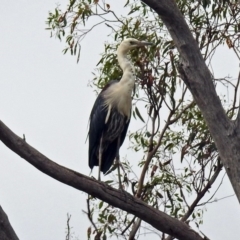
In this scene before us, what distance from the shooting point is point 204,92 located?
5.26 m

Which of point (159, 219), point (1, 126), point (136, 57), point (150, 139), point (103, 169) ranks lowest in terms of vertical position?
point (1, 126)

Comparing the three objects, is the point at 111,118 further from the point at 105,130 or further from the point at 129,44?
the point at 129,44

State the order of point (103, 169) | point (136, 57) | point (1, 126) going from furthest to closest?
point (136, 57)
point (103, 169)
point (1, 126)

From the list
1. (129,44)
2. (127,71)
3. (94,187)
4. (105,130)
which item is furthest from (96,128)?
(94,187)

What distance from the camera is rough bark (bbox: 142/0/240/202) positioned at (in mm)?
5152

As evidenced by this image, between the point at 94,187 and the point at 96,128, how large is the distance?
7.22ft

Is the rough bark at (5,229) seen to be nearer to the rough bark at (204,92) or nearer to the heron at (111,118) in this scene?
the rough bark at (204,92)

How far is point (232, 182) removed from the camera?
5.18 meters

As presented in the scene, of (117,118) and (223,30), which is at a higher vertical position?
(223,30)

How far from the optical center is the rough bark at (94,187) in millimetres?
4414

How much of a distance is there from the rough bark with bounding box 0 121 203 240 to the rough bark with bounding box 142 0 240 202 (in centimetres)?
43

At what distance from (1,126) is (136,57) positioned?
3239mm

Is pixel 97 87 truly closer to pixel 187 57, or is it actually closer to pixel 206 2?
pixel 206 2

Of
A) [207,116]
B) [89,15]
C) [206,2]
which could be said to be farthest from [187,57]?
[89,15]
